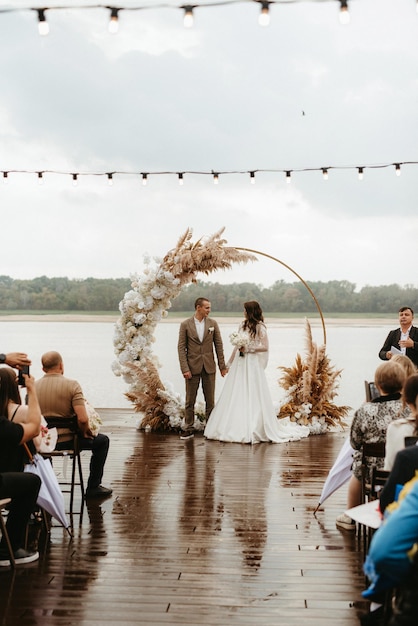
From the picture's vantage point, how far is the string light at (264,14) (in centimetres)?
491

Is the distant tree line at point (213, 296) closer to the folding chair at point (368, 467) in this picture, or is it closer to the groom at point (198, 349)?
the groom at point (198, 349)

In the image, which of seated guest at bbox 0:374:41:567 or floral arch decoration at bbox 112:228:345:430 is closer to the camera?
seated guest at bbox 0:374:41:567

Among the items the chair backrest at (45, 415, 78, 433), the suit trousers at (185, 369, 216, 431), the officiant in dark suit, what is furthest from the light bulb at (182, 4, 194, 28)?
the suit trousers at (185, 369, 216, 431)

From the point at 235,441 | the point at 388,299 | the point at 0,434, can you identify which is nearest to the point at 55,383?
the point at 0,434

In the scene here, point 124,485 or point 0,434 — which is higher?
point 0,434

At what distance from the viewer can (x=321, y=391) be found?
34.0ft

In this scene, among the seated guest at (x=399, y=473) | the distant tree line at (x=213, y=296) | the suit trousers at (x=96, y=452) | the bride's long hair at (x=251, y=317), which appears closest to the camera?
the seated guest at (x=399, y=473)

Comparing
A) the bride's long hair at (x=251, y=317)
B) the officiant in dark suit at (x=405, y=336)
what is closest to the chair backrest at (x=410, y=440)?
the officiant in dark suit at (x=405, y=336)

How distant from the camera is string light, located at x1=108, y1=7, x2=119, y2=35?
5.16 metres

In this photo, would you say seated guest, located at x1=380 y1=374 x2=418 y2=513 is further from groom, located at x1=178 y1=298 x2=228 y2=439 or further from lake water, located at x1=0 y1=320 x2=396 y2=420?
lake water, located at x1=0 y1=320 x2=396 y2=420

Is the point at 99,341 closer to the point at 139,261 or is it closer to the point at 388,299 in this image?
the point at 388,299

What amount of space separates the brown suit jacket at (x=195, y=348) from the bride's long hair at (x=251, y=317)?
0.38m

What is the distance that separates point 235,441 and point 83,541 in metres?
4.39

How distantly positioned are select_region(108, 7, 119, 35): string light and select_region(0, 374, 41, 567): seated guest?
235cm
